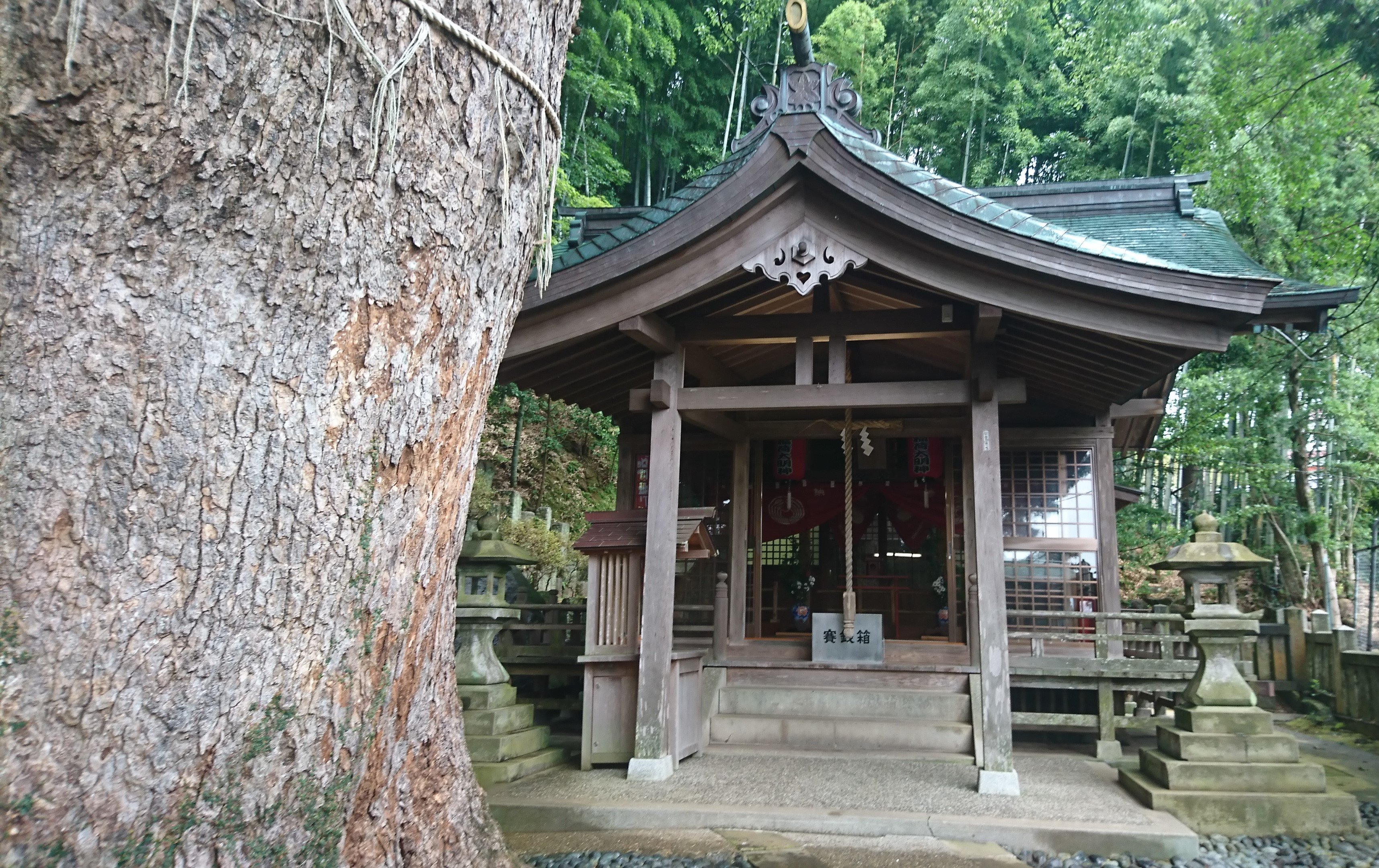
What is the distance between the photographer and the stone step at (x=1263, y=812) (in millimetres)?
4754

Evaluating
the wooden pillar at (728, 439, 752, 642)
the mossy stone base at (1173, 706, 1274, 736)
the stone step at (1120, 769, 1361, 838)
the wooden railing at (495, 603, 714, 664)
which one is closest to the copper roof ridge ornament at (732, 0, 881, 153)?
the wooden pillar at (728, 439, 752, 642)

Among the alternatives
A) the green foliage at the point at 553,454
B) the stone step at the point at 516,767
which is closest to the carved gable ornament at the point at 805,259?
the stone step at the point at 516,767

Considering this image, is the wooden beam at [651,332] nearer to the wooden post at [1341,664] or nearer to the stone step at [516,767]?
the stone step at [516,767]

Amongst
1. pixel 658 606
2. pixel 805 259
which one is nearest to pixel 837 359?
pixel 805 259

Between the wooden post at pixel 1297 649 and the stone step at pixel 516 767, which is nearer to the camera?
the stone step at pixel 516 767

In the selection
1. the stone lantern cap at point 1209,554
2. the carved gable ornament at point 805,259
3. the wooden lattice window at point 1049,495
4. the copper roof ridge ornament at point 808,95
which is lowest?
the stone lantern cap at point 1209,554

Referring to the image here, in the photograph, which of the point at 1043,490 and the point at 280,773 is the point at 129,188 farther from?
the point at 1043,490

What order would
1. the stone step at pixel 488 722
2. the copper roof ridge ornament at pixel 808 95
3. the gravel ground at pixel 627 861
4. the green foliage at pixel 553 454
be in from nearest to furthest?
1. the gravel ground at pixel 627 861
2. the stone step at pixel 488 722
3. the copper roof ridge ornament at pixel 808 95
4. the green foliage at pixel 553 454

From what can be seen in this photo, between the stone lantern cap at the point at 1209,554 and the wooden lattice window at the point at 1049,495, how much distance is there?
1854 millimetres

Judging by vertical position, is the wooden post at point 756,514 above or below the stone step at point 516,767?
above

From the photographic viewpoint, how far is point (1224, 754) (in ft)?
16.8

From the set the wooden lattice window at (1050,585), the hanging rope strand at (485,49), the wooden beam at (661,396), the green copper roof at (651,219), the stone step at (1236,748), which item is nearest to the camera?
the hanging rope strand at (485,49)

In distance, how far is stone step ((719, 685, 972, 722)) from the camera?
638cm

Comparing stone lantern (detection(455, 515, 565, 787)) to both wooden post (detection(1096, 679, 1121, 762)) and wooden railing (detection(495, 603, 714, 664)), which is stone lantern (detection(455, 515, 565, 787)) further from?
wooden post (detection(1096, 679, 1121, 762))
